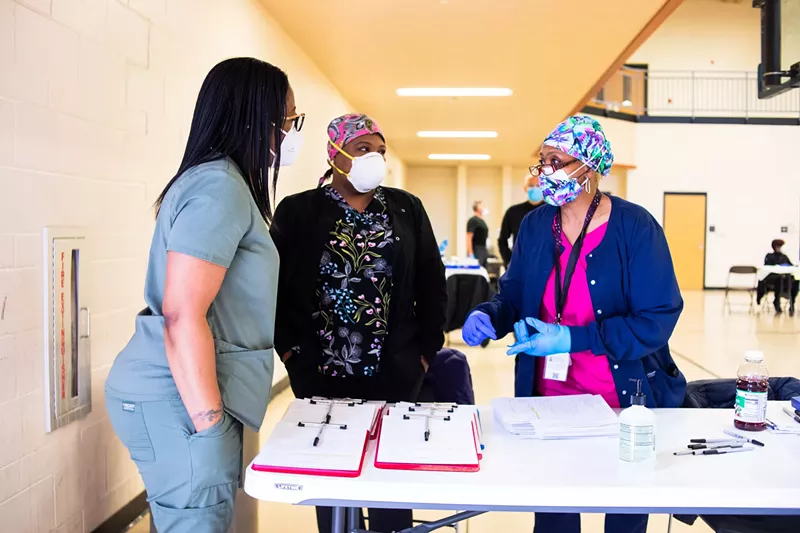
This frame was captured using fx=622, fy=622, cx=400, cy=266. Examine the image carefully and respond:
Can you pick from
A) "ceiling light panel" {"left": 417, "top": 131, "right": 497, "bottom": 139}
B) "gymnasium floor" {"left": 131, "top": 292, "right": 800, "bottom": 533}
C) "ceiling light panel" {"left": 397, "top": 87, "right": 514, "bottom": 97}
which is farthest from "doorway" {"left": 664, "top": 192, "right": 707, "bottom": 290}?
"ceiling light panel" {"left": 397, "top": 87, "right": 514, "bottom": 97}

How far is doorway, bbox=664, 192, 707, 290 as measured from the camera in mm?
13875

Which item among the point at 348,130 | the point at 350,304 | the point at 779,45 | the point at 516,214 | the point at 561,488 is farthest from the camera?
the point at 516,214

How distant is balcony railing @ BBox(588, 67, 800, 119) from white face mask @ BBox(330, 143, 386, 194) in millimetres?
11206

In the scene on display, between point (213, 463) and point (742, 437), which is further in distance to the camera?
point (742, 437)

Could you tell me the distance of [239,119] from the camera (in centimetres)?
134

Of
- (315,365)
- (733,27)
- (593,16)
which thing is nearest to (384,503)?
(315,365)

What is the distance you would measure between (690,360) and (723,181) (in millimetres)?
7975

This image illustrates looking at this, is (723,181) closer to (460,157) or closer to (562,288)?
(460,157)

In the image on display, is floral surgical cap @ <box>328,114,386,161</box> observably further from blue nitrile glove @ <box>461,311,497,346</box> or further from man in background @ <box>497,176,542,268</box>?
man in background @ <box>497,176,542,268</box>

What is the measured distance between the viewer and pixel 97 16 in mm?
2195

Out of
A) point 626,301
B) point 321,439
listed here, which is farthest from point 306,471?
point 626,301

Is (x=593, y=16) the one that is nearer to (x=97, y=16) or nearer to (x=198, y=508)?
(x=97, y=16)

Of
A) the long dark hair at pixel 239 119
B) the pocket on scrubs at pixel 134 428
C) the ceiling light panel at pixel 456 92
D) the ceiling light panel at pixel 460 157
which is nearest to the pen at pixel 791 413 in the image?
the long dark hair at pixel 239 119

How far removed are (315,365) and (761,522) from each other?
1244mm
